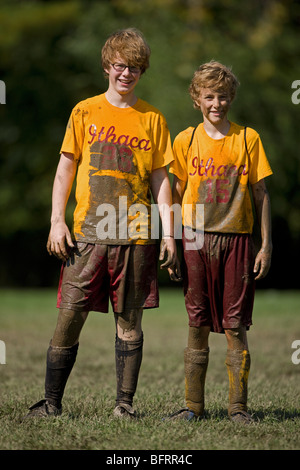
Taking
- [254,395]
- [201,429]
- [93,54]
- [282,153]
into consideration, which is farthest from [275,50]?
[201,429]

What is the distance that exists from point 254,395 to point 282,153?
49.1 feet

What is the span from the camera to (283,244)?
74.3 ft

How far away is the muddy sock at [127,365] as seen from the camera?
400cm

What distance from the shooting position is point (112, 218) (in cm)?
392

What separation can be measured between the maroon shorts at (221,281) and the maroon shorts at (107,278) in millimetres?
237

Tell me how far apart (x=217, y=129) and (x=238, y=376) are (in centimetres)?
143

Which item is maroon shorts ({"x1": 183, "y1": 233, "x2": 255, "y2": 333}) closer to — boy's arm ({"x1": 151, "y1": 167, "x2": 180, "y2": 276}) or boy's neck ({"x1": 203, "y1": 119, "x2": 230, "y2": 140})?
boy's arm ({"x1": 151, "y1": 167, "x2": 180, "y2": 276})

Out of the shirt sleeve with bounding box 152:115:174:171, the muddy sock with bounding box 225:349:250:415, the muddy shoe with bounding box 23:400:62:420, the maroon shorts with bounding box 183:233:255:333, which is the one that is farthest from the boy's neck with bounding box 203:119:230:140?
the muddy shoe with bounding box 23:400:62:420

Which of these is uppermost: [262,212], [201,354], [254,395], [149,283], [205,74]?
[205,74]

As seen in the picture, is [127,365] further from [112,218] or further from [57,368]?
[112,218]

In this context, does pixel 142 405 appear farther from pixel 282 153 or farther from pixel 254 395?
pixel 282 153

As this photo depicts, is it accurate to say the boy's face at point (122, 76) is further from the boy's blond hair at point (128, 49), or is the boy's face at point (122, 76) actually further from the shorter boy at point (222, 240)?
the shorter boy at point (222, 240)

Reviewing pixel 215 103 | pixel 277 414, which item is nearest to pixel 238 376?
pixel 277 414

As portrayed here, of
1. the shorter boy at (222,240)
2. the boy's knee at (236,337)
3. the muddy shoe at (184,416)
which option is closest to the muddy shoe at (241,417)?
the shorter boy at (222,240)
